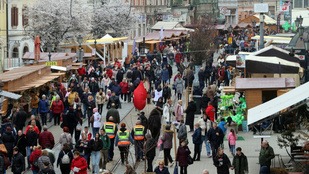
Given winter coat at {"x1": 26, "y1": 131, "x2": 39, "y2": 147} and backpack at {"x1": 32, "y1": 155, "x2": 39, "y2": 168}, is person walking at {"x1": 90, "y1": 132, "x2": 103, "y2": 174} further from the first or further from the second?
winter coat at {"x1": 26, "y1": 131, "x2": 39, "y2": 147}

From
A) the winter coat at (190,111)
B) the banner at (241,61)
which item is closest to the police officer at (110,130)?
the winter coat at (190,111)

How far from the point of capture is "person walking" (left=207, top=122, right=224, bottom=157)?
2089cm

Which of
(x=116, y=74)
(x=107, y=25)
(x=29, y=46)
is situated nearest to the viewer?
(x=116, y=74)

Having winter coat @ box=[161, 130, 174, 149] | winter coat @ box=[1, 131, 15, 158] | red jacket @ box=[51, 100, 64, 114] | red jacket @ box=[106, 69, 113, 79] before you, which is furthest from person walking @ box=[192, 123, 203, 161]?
red jacket @ box=[106, 69, 113, 79]

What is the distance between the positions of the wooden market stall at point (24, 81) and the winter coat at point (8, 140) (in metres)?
6.48

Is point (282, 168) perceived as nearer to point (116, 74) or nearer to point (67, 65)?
point (116, 74)

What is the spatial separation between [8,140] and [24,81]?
988 cm

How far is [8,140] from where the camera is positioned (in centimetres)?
1983

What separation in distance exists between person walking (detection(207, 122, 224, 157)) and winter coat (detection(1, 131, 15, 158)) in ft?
17.5

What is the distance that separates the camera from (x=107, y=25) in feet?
222

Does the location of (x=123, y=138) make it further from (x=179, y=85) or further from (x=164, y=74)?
(x=164, y=74)

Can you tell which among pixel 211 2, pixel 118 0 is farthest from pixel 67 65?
pixel 211 2

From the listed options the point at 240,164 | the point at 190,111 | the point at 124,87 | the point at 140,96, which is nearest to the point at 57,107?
the point at 140,96

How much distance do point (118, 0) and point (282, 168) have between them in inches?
2156
